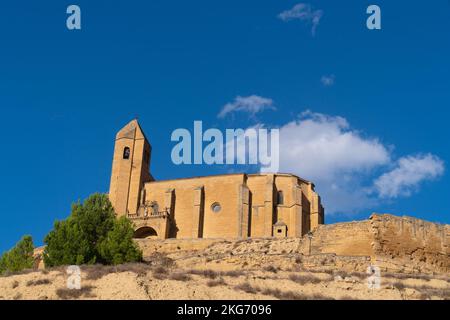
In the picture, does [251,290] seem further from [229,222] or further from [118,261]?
[229,222]

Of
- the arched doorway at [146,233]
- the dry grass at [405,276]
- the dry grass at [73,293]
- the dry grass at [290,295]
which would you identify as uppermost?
the arched doorway at [146,233]

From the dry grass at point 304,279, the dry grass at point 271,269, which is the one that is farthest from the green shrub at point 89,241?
the dry grass at point 304,279

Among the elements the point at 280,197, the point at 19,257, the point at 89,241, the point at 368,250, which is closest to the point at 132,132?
the point at 280,197

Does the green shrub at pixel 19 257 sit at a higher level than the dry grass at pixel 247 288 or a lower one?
higher

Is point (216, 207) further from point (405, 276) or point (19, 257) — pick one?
point (405, 276)

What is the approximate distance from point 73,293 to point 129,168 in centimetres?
3524

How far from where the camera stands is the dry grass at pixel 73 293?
19.8m

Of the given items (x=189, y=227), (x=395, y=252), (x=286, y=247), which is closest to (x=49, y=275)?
(x=286, y=247)

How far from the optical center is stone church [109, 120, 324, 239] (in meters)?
50.1

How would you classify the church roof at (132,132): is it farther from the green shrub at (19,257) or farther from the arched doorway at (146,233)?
the green shrub at (19,257)

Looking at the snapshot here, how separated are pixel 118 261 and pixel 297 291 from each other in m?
11.5

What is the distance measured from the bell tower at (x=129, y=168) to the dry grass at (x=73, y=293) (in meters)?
32.2

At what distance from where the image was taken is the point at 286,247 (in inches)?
1271

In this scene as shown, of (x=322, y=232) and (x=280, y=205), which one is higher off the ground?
(x=280, y=205)
